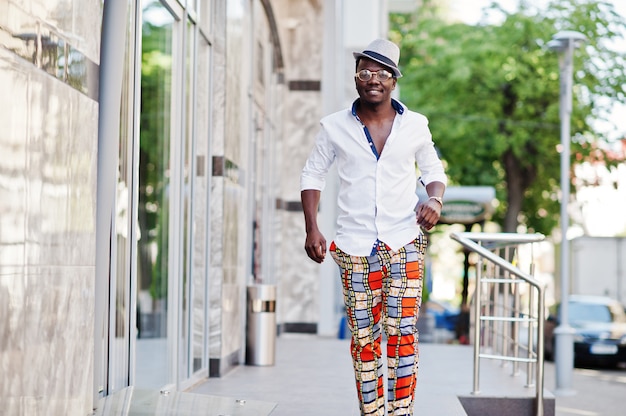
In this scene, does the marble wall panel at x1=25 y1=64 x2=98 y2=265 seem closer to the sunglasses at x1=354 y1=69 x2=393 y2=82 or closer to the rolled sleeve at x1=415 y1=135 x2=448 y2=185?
the sunglasses at x1=354 y1=69 x2=393 y2=82

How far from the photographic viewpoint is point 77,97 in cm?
417

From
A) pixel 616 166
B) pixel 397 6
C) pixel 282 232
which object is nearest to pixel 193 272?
pixel 282 232

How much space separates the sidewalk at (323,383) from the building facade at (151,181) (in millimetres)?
358

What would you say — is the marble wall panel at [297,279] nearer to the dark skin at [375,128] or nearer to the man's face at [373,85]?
the dark skin at [375,128]

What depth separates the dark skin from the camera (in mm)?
4762

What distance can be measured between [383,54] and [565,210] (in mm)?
10999

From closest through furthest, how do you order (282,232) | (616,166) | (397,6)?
(282,232) → (616,166) → (397,6)

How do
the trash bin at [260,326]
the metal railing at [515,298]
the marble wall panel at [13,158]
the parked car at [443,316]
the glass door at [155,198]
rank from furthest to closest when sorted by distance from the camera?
the parked car at [443,316] < the trash bin at [260,326] < the glass door at [155,198] < the metal railing at [515,298] < the marble wall panel at [13,158]

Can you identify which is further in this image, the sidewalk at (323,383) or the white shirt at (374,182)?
the sidewalk at (323,383)

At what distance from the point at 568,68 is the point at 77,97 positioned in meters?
11.8

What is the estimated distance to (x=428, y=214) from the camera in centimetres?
475

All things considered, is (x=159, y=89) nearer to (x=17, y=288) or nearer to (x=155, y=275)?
(x=155, y=275)

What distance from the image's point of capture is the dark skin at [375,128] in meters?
4.76

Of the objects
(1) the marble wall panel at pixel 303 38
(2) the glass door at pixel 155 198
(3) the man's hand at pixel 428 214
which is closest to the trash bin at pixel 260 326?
(2) the glass door at pixel 155 198
